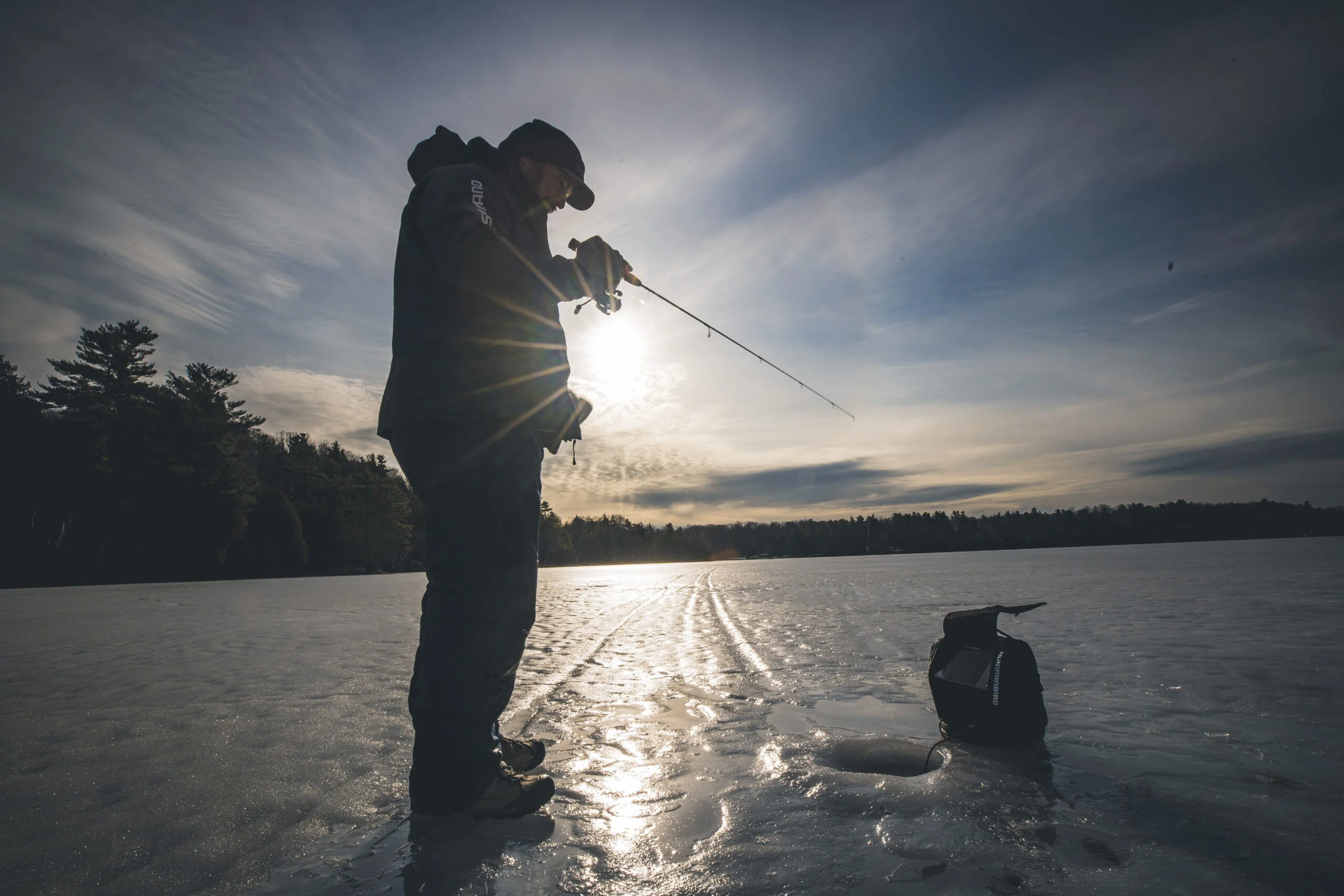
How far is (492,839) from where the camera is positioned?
158 centimetres

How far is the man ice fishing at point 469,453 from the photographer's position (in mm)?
1713

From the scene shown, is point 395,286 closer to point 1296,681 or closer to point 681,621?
point 1296,681

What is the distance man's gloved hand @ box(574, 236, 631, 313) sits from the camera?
2373mm

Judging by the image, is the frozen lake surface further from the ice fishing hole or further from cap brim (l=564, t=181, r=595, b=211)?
cap brim (l=564, t=181, r=595, b=211)

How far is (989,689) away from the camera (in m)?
2.18

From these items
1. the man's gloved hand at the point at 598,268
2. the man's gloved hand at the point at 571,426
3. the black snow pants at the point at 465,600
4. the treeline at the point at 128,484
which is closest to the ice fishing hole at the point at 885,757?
the black snow pants at the point at 465,600

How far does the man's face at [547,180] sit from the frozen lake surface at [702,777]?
2.12 metres

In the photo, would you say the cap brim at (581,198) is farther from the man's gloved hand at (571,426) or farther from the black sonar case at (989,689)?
the black sonar case at (989,689)

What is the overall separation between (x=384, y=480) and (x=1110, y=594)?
56.3m

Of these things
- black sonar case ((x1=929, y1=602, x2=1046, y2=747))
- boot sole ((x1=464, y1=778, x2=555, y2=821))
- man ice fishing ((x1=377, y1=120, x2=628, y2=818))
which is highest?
man ice fishing ((x1=377, y1=120, x2=628, y2=818))

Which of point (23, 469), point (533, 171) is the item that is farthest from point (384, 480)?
point (533, 171)

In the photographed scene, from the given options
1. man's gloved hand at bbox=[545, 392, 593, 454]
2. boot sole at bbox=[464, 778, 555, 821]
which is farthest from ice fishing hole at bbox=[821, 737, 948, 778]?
man's gloved hand at bbox=[545, 392, 593, 454]

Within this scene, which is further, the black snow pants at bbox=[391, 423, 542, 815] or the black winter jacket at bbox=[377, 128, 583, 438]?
the black winter jacket at bbox=[377, 128, 583, 438]

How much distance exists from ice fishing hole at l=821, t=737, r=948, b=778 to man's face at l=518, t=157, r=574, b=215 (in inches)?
91.5
